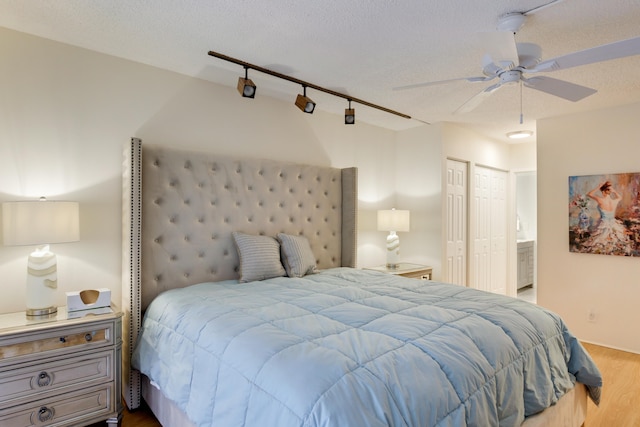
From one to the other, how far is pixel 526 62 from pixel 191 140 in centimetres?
236

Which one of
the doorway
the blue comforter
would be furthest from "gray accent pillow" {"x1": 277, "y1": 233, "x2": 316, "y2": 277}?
the doorway

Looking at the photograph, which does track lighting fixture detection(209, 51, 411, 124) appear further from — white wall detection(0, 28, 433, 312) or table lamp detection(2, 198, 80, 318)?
table lamp detection(2, 198, 80, 318)

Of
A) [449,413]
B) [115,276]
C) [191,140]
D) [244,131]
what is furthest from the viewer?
[244,131]

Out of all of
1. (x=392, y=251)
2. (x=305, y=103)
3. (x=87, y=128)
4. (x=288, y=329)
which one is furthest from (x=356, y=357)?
(x=392, y=251)

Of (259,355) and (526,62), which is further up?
(526,62)

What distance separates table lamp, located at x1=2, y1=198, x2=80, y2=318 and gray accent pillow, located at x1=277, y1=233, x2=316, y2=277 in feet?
4.82

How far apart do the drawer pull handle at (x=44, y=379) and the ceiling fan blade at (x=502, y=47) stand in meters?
2.80

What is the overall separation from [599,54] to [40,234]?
296cm

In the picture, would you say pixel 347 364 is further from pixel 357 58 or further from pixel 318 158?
pixel 318 158

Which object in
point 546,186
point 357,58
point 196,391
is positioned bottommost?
point 196,391

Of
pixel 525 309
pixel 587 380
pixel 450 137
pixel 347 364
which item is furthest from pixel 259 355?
pixel 450 137

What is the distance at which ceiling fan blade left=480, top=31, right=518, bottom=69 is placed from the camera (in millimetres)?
1690

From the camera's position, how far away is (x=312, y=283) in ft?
8.55

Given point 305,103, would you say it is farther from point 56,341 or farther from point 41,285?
point 56,341
